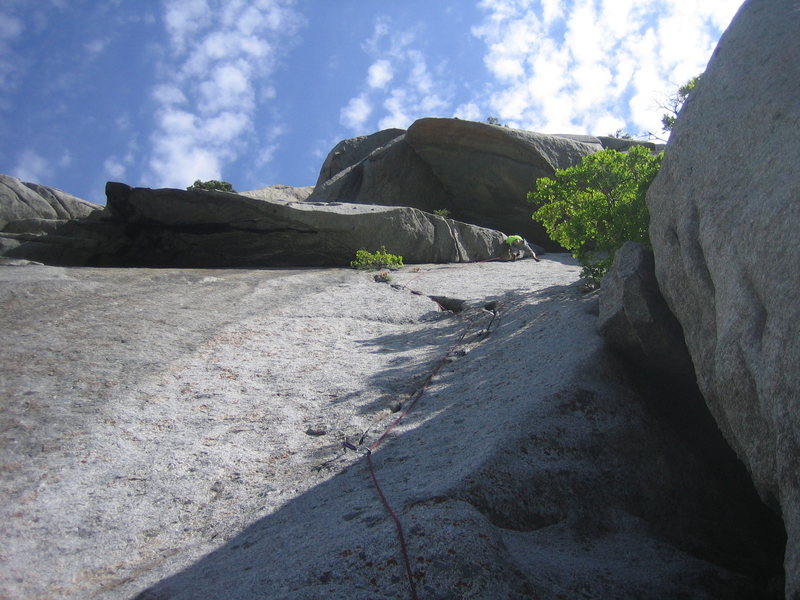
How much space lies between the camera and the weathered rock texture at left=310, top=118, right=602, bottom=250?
61.6ft

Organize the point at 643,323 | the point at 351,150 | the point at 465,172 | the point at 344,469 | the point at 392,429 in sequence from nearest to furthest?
1. the point at 344,469
2. the point at 643,323
3. the point at 392,429
4. the point at 465,172
5. the point at 351,150

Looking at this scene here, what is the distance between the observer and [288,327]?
7809 millimetres

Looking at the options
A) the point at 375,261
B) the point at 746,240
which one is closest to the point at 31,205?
the point at 375,261

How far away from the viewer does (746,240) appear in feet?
10.1

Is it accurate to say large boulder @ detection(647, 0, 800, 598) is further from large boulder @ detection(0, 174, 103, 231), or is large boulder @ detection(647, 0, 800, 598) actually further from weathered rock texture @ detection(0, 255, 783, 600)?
large boulder @ detection(0, 174, 103, 231)

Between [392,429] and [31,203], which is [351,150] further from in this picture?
[392,429]

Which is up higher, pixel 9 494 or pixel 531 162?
pixel 531 162

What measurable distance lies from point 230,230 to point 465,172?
357 inches

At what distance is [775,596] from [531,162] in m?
16.6

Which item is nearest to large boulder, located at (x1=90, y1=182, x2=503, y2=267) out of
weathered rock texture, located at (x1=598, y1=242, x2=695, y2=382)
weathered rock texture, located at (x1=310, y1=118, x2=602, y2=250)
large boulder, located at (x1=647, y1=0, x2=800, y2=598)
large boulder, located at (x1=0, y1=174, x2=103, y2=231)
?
weathered rock texture, located at (x1=310, y1=118, x2=602, y2=250)

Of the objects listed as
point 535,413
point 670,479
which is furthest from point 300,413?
point 670,479

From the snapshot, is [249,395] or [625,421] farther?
[249,395]

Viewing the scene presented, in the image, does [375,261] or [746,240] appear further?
[375,261]

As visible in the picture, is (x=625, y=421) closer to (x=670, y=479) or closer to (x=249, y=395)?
(x=670, y=479)
